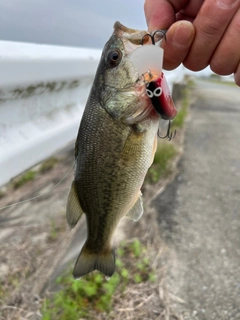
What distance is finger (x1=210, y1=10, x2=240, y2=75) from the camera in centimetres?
167

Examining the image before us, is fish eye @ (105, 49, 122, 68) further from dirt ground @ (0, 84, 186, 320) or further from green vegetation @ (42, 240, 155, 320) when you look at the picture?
green vegetation @ (42, 240, 155, 320)

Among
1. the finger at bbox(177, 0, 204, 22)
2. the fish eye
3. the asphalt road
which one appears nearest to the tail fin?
the asphalt road

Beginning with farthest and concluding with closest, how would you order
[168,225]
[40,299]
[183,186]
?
[183,186] < [168,225] < [40,299]

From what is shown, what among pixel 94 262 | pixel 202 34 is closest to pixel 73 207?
pixel 94 262

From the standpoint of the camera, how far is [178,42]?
1.71 m

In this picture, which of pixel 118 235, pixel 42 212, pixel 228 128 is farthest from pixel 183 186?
pixel 228 128

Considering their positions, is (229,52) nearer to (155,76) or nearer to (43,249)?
(155,76)

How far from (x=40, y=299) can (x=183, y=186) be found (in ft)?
7.13

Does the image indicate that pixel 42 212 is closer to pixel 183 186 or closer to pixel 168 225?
pixel 168 225

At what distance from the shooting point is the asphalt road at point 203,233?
2.69 metres

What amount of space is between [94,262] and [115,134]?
0.66m

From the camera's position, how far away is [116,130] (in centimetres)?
178

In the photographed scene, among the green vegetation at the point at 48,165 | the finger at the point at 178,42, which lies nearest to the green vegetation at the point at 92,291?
the green vegetation at the point at 48,165

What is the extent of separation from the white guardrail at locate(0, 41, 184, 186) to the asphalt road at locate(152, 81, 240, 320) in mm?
1187
